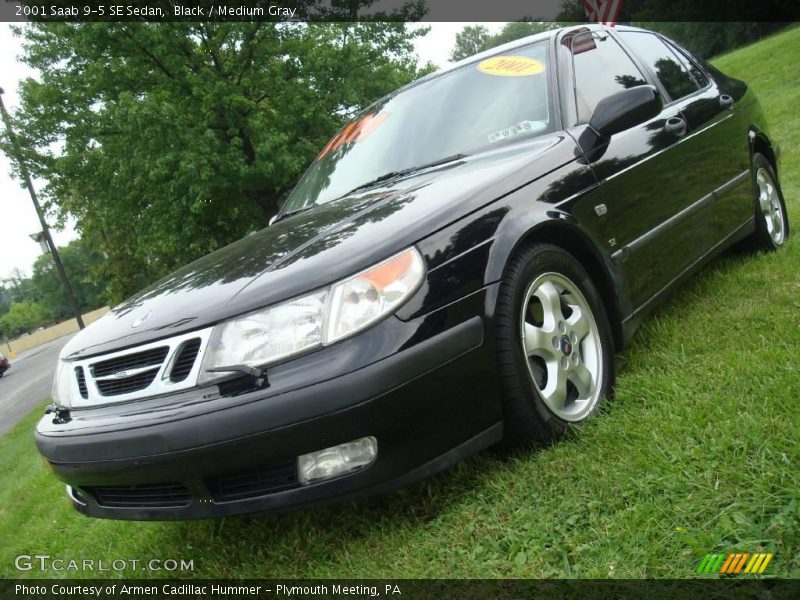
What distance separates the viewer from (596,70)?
10.6 ft

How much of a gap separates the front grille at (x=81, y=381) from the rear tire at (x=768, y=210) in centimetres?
386

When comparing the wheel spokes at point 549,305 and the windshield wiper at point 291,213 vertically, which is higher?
the windshield wiper at point 291,213

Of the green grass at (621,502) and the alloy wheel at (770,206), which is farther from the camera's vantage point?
the alloy wheel at (770,206)

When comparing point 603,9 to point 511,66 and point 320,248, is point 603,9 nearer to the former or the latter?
point 511,66

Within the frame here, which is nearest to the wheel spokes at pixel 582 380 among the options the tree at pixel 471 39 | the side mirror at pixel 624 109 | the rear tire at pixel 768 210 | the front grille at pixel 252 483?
the side mirror at pixel 624 109

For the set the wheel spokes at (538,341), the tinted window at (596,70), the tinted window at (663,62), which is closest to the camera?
the wheel spokes at (538,341)

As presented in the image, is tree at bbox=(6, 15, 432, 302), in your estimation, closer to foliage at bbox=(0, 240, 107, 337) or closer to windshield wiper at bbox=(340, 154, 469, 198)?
windshield wiper at bbox=(340, 154, 469, 198)

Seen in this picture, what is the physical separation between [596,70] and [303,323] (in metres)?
2.19

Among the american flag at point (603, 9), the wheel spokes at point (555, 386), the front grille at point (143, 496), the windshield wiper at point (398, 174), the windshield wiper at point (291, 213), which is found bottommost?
the wheel spokes at point (555, 386)

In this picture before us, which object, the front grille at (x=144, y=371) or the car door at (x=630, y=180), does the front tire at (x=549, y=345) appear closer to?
the car door at (x=630, y=180)

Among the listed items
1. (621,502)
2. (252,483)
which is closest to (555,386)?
(621,502)

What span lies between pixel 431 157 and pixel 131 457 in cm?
178

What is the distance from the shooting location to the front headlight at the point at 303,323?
190cm

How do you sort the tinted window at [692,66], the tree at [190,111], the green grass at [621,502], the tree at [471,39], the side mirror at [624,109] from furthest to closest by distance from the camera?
the tree at [471,39], the tree at [190,111], the tinted window at [692,66], the side mirror at [624,109], the green grass at [621,502]
